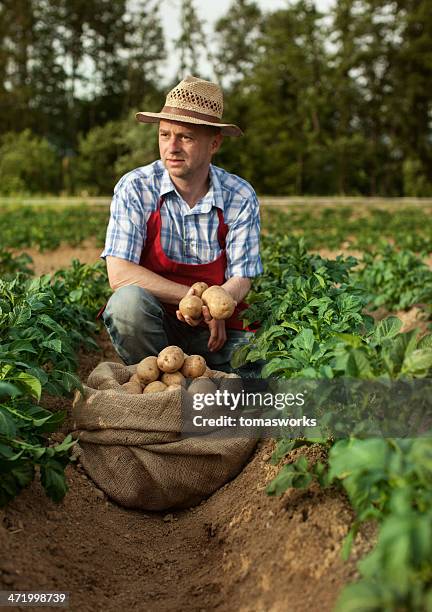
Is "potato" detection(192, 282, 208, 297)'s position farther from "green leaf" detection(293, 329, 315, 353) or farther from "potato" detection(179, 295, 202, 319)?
"green leaf" detection(293, 329, 315, 353)

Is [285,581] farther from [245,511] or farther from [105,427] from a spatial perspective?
[105,427]

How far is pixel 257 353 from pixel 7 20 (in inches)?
1194

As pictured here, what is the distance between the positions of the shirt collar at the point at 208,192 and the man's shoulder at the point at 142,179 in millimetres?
36

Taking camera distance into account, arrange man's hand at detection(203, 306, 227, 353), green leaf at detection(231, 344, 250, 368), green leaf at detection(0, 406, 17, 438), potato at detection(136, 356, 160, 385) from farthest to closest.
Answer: man's hand at detection(203, 306, 227, 353), green leaf at detection(231, 344, 250, 368), potato at detection(136, 356, 160, 385), green leaf at detection(0, 406, 17, 438)

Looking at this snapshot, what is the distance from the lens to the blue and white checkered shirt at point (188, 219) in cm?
377

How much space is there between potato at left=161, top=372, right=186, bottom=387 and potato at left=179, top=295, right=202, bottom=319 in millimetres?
314

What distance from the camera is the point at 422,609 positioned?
169 cm

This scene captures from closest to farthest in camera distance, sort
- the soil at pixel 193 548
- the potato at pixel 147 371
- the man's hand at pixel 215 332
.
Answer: the soil at pixel 193 548, the potato at pixel 147 371, the man's hand at pixel 215 332

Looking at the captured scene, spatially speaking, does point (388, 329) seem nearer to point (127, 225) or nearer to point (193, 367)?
point (193, 367)

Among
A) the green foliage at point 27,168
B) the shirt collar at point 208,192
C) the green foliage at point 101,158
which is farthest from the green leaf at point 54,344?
the green foliage at point 101,158

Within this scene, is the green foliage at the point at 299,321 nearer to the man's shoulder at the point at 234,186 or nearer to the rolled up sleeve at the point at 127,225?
the man's shoulder at the point at 234,186

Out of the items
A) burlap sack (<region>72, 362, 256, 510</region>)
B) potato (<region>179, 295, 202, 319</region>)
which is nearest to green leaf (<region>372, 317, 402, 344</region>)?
burlap sack (<region>72, 362, 256, 510</region>)

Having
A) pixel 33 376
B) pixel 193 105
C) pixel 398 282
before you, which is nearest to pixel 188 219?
pixel 193 105

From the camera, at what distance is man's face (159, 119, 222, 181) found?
12.1ft
